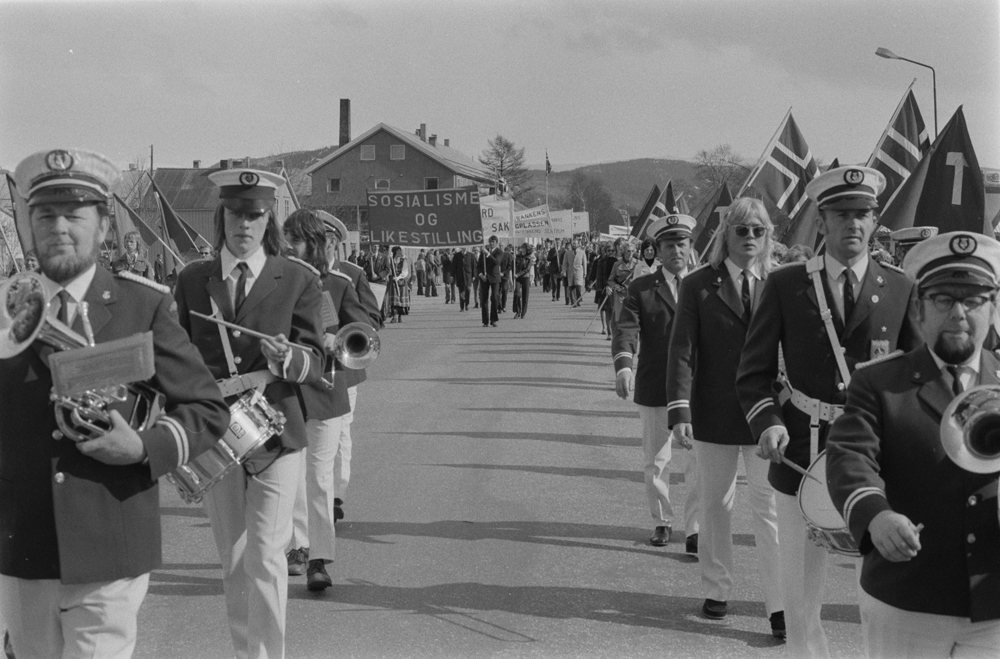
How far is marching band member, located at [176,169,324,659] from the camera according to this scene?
5.32 metres

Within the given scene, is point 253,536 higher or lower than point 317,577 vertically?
higher

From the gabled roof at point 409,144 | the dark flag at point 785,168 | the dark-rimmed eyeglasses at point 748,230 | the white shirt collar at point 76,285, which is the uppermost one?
the gabled roof at point 409,144

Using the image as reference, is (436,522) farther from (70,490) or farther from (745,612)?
A: (70,490)

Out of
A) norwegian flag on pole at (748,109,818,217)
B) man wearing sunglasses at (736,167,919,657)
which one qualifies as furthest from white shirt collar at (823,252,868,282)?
norwegian flag on pole at (748,109,818,217)

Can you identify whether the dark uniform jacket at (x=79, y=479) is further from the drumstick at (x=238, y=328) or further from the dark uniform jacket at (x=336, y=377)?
the dark uniform jacket at (x=336, y=377)

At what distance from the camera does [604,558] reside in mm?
7684

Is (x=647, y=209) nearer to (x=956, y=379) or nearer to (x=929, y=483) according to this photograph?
(x=956, y=379)

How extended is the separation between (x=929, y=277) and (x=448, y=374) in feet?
49.8

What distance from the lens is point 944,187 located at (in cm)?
844

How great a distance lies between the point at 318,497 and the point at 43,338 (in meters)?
3.72

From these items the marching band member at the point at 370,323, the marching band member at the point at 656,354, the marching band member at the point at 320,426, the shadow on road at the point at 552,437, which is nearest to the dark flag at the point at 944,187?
the marching band member at the point at 656,354

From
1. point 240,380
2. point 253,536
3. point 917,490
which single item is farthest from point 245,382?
point 917,490

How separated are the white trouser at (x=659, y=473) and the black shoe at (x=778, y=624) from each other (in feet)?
6.30

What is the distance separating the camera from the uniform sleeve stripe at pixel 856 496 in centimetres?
353
